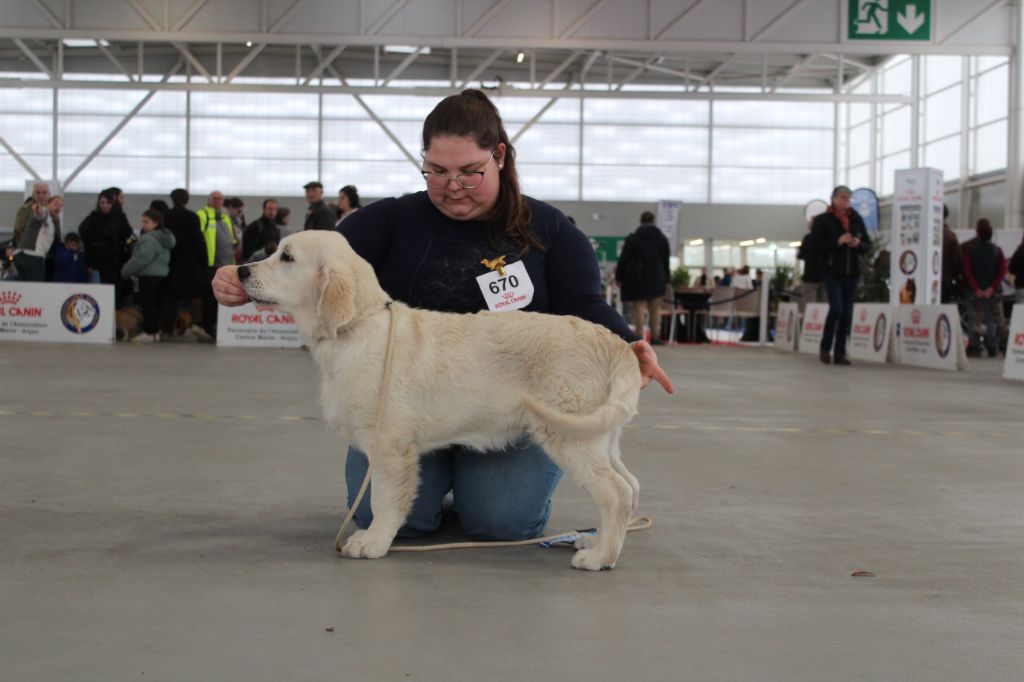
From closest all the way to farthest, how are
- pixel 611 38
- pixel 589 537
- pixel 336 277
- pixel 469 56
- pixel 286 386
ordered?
1. pixel 336 277
2. pixel 589 537
3. pixel 286 386
4. pixel 611 38
5. pixel 469 56

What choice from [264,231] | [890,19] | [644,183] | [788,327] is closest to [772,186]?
[644,183]

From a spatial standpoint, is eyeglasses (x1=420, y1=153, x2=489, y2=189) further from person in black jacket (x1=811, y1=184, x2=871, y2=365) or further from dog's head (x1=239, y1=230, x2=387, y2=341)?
person in black jacket (x1=811, y1=184, x2=871, y2=365)

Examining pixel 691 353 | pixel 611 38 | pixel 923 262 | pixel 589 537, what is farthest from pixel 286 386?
pixel 611 38

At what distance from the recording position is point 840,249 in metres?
11.7

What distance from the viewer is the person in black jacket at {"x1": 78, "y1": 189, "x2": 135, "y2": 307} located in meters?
14.0

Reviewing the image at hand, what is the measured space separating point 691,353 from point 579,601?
12667mm

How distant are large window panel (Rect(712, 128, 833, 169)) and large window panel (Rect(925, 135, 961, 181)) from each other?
14.6 feet

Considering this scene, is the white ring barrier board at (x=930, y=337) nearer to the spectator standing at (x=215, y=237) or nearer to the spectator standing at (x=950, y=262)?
the spectator standing at (x=950, y=262)

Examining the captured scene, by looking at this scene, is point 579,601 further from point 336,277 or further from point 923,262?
point 923,262

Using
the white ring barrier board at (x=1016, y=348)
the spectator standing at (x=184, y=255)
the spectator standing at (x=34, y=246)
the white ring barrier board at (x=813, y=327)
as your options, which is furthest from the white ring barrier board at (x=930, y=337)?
the spectator standing at (x=34, y=246)

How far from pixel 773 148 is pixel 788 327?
53.9ft

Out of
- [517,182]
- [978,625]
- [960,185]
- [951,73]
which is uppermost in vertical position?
[951,73]

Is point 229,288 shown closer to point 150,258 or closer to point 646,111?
point 150,258

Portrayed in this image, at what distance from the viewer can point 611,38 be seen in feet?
59.4
